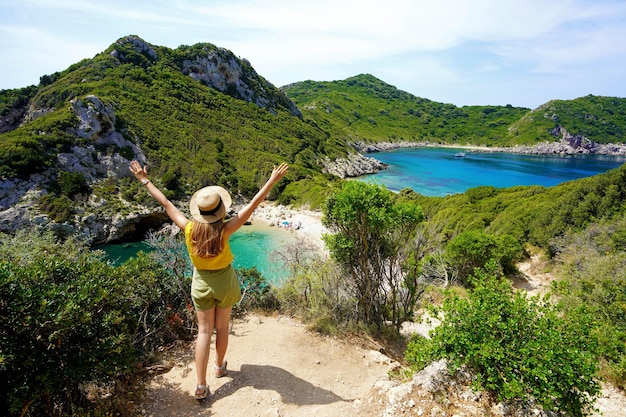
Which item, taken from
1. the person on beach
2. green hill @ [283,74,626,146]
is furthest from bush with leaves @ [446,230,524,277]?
green hill @ [283,74,626,146]

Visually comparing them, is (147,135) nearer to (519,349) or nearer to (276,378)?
(276,378)

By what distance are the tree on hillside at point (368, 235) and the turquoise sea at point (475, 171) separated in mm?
45483

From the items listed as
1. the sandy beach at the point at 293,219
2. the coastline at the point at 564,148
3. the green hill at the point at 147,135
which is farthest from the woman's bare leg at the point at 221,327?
the coastline at the point at 564,148

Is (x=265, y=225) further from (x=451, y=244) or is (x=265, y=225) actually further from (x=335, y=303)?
(x=335, y=303)

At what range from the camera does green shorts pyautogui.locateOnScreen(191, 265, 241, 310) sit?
360cm

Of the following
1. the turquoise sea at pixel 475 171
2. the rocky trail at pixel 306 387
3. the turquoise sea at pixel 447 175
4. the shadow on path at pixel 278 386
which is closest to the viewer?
the rocky trail at pixel 306 387

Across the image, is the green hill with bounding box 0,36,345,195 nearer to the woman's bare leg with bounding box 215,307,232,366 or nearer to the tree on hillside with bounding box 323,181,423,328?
the tree on hillside with bounding box 323,181,423,328

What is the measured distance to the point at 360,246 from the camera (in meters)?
7.86

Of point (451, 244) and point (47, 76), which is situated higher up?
point (47, 76)

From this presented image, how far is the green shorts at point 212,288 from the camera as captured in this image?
11.8ft

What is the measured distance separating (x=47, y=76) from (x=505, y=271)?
7586 cm

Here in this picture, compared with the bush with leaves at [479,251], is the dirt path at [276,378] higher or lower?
higher

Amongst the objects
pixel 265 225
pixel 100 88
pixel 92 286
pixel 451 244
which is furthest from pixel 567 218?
pixel 100 88

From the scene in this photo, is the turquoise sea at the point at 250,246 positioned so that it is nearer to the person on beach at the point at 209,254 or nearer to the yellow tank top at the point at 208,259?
the person on beach at the point at 209,254
